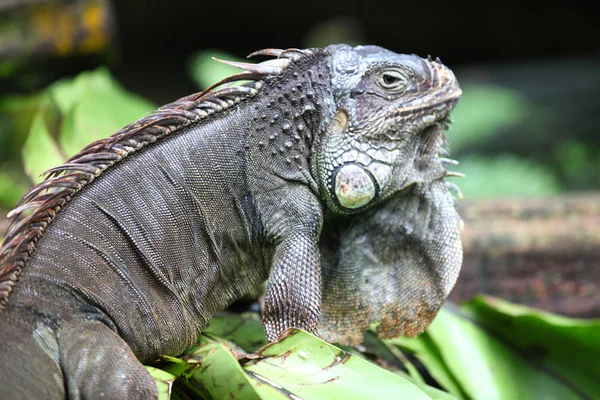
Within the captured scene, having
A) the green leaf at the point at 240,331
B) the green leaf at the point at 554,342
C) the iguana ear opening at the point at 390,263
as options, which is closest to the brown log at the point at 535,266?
the green leaf at the point at 554,342

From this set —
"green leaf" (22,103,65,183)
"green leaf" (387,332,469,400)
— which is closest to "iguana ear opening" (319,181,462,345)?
"green leaf" (387,332,469,400)

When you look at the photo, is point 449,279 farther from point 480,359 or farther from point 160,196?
point 160,196

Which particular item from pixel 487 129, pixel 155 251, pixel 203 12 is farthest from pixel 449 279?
pixel 203 12

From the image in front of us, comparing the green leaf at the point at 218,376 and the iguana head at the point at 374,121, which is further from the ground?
the iguana head at the point at 374,121

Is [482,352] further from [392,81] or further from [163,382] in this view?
[163,382]

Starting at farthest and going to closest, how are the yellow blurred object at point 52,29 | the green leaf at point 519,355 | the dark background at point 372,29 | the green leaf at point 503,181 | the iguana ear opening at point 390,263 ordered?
the dark background at point 372,29, the green leaf at point 503,181, the yellow blurred object at point 52,29, the green leaf at point 519,355, the iguana ear opening at point 390,263

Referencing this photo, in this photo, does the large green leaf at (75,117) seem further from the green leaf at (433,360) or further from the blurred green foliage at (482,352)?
the green leaf at (433,360)

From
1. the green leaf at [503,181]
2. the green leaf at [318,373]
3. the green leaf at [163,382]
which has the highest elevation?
the green leaf at [318,373]

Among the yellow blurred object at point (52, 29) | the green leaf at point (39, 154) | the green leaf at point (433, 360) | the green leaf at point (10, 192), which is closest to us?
the green leaf at point (433, 360)
